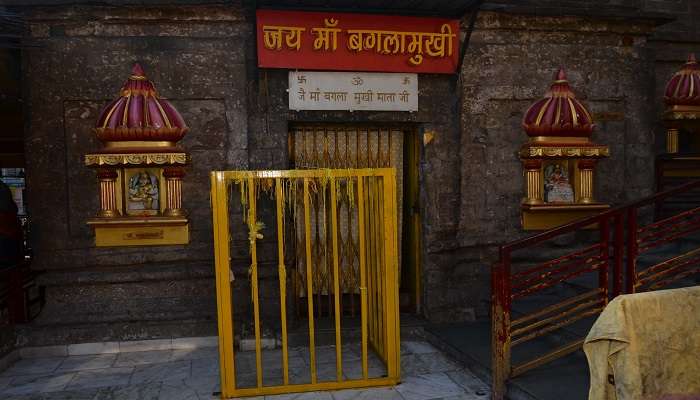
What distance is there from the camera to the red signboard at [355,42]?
19.9 ft

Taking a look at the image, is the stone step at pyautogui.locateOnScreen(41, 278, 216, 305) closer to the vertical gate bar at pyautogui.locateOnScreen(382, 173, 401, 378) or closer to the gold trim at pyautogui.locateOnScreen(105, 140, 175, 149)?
the gold trim at pyautogui.locateOnScreen(105, 140, 175, 149)

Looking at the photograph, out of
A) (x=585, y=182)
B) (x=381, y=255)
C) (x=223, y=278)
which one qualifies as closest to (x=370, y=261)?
(x=381, y=255)

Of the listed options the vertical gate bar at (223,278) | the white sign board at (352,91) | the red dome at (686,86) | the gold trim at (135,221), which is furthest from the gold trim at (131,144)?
the red dome at (686,86)

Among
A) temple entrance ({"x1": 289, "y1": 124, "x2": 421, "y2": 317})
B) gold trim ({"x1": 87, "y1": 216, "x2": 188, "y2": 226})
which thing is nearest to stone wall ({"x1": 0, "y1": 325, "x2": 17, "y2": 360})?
gold trim ({"x1": 87, "y1": 216, "x2": 188, "y2": 226})

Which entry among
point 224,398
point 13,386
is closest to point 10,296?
point 13,386

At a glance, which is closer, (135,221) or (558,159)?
(135,221)

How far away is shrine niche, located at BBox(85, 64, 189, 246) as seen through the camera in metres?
5.49

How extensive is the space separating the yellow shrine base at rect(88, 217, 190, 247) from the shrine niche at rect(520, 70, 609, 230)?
434cm

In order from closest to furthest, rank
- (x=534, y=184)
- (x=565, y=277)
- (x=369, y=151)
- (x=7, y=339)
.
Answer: (x=565, y=277)
(x=7, y=339)
(x=534, y=184)
(x=369, y=151)

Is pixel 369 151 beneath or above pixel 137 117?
beneath

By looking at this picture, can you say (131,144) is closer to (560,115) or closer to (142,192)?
(142,192)

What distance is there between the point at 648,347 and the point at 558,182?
3913mm

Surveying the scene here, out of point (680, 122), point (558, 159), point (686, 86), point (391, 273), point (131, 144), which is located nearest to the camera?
point (391, 273)

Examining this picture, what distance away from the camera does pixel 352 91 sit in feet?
20.8
